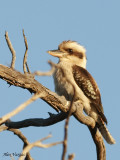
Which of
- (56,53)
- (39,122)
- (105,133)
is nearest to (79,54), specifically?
(56,53)

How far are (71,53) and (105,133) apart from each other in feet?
4.55

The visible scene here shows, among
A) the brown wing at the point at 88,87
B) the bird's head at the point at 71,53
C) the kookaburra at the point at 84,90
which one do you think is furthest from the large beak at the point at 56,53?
the brown wing at the point at 88,87

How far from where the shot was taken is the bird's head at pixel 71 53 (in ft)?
18.4

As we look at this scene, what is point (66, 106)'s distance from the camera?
421cm

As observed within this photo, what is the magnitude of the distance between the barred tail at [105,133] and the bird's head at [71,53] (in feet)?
3.45

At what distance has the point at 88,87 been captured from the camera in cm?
514

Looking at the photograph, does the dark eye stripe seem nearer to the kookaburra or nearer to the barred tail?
the kookaburra

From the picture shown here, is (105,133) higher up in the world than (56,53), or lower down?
lower down

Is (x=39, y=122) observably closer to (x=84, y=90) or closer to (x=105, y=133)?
(x=84, y=90)

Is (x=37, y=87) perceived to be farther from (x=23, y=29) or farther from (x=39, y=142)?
(x=39, y=142)

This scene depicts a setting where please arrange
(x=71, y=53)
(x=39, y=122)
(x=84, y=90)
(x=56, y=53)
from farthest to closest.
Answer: (x=71, y=53), (x=56, y=53), (x=84, y=90), (x=39, y=122)

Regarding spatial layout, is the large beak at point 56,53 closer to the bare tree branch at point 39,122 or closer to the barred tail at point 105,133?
the barred tail at point 105,133

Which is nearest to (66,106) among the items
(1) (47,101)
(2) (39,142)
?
(1) (47,101)

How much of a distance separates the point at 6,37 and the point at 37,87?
65 centimetres
